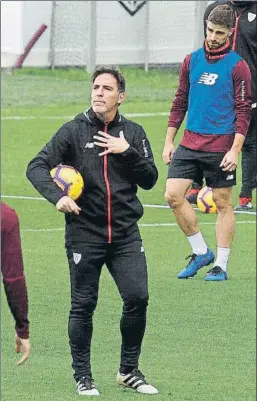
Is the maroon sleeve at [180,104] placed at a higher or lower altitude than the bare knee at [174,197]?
higher

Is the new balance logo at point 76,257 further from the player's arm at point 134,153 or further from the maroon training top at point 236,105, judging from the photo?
the maroon training top at point 236,105

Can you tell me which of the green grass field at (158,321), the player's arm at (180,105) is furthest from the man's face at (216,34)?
the green grass field at (158,321)

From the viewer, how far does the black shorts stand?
12148 mm

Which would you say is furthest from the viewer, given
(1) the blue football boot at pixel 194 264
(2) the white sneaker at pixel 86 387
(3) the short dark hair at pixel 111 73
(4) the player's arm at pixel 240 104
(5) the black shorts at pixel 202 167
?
(1) the blue football boot at pixel 194 264

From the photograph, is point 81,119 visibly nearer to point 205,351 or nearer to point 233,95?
point 205,351

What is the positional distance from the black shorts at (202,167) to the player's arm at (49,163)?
335cm

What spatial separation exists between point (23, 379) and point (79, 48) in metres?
19.0

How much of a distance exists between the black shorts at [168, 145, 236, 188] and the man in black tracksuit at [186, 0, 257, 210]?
3.64 m

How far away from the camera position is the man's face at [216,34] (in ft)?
38.6

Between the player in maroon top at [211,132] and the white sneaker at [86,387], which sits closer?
the white sneaker at [86,387]

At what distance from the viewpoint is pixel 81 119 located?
29.2 ft

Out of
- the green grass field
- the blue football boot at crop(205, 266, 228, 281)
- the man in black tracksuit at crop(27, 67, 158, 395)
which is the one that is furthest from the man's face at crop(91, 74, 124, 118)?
the blue football boot at crop(205, 266, 228, 281)

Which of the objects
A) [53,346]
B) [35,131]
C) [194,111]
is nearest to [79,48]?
[35,131]

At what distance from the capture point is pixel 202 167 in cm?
1224
